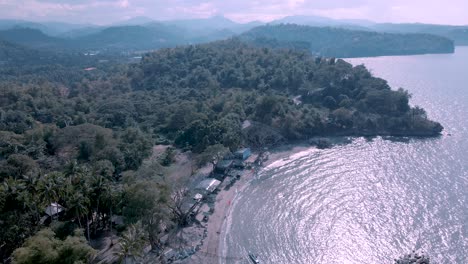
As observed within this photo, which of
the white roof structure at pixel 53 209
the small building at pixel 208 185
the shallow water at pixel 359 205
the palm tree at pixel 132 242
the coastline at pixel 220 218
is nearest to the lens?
the palm tree at pixel 132 242

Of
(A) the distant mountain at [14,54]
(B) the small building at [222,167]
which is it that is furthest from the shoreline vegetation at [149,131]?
(A) the distant mountain at [14,54]

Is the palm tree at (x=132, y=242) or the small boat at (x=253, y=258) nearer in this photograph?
the palm tree at (x=132, y=242)

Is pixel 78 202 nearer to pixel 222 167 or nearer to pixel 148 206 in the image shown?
pixel 148 206

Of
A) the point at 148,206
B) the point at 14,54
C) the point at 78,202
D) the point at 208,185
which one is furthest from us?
the point at 14,54

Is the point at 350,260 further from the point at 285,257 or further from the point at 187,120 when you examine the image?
the point at 187,120

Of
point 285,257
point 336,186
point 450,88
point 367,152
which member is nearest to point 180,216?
point 285,257

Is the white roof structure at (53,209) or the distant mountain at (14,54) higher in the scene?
the distant mountain at (14,54)

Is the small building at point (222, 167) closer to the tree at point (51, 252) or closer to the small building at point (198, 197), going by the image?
the small building at point (198, 197)

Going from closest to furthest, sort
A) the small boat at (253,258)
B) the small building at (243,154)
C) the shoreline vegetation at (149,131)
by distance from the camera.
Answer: the shoreline vegetation at (149,131) → the small boat at (253,258) → the small building at (243,154)

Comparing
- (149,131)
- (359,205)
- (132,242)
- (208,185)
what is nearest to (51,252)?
(132,242)
